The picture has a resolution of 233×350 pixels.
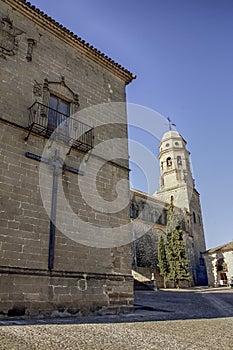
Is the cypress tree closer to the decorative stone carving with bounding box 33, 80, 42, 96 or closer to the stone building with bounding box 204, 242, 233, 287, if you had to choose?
the stone building with bounding box 204, 242, 233, 287

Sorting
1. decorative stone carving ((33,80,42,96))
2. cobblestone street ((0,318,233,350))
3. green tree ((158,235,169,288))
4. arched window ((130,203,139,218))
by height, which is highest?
arched window ((130,203,139,218))

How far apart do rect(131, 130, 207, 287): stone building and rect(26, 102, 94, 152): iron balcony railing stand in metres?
19.5

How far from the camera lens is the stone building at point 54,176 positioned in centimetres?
661

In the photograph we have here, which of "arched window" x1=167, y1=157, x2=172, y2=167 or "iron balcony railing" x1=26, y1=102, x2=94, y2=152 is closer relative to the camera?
"iron balcony railing" x1=26, y1=102, x2=94, y2=152

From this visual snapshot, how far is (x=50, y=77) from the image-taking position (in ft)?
29.7

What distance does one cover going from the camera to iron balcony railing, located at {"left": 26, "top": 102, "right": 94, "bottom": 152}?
7961mm

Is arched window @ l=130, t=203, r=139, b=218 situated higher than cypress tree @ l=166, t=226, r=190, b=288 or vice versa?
arched window @ l=130, t=203, r=139, b=218

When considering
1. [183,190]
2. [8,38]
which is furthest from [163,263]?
[8,38]

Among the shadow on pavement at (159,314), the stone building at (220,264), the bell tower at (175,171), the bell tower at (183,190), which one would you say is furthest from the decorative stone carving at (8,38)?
the bell tower at (175,171)

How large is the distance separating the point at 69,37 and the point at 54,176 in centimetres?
522

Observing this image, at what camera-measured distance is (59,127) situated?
8625 millimetres

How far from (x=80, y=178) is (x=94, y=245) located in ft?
6.40

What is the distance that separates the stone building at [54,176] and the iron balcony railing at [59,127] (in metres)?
0.03

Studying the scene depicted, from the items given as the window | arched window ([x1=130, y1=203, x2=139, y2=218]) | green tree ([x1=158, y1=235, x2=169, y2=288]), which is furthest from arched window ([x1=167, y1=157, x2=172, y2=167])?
the window
